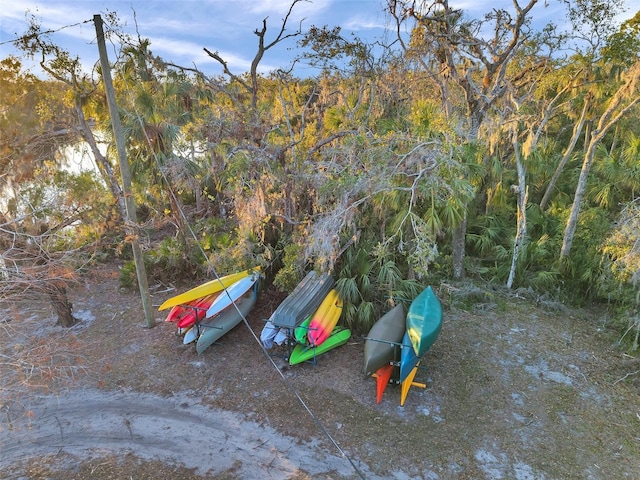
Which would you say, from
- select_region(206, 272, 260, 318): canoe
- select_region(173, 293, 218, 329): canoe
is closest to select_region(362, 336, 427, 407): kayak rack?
select_region(206, 272, 260, 318): canoe

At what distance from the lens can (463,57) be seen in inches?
384

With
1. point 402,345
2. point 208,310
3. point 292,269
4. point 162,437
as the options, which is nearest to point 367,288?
point 292,269

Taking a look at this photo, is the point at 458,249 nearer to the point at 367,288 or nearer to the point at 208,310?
the point at 367,288

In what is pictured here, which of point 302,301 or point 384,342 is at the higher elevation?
point 302,301

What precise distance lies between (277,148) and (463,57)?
5.69m

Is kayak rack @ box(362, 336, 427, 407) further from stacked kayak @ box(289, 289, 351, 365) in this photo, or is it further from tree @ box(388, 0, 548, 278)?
tree @ box(388, 0, 548, 278)

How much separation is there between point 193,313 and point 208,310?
60 cm

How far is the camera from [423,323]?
655cm

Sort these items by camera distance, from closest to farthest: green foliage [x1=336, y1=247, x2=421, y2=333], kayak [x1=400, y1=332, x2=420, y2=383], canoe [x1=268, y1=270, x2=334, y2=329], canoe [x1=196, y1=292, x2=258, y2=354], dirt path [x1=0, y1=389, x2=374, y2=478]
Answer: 1. dirt path [x1=0, y1=389, x2=374, y2=478]
2. kayak [x1=400, y1=332, x2=420, y2=383]
3. canoe [x1=268, y1=270, x2=334, y2=329]
4. canoe [x1=196, y1=292, x2=258, y2=354]
5. green foliage [x1=336, y1=247, x2=421, y2=333]

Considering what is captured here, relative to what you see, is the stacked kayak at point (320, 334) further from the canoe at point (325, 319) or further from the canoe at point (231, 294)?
the canoe at point (231, 294)

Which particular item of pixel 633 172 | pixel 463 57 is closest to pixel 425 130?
pixel 463 57

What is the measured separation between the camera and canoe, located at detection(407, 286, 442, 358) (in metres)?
6.23

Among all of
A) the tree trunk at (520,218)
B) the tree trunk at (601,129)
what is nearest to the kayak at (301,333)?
the tree trunk at (520,218)

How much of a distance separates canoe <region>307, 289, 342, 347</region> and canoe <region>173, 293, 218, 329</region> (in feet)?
8.02
